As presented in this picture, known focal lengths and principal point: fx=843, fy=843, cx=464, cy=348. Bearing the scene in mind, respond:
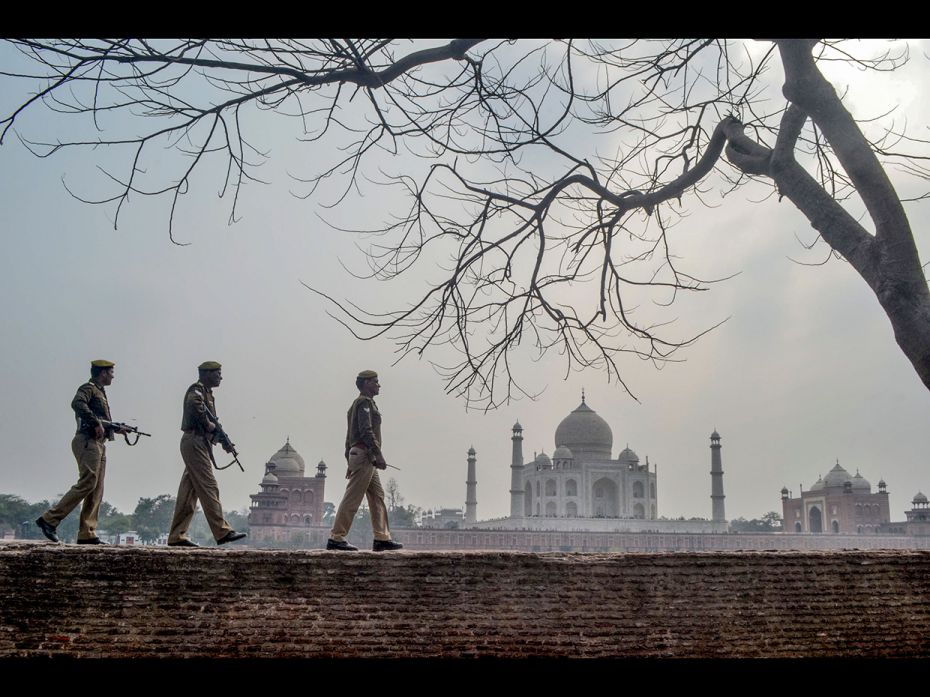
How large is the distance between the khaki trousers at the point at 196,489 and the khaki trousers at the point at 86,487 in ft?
1.95

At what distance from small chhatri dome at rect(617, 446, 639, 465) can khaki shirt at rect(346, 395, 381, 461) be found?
4866 centimetres

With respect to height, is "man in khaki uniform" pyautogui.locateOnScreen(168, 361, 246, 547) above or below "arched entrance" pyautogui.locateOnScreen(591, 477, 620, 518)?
below

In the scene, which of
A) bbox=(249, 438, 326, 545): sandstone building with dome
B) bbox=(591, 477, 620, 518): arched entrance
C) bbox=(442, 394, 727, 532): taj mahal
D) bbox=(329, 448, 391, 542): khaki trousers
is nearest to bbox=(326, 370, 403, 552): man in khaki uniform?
bbox=(329, 448, 391, 542): khaki trousers

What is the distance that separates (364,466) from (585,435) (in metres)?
48.7

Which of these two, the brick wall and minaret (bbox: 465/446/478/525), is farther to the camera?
minaret (bbox: 465/446/478/525)

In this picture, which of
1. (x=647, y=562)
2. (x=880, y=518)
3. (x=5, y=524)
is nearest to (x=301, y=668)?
(x=647, y=562)

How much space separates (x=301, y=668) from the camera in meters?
4.94

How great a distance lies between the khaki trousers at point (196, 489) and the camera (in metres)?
6.29

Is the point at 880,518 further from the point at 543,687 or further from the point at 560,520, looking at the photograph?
the point at 543,687

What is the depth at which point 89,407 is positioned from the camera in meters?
6.29

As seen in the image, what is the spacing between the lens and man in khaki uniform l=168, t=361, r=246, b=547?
6.30 meters

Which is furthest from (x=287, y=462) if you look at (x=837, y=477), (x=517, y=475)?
(x=837, y=477)

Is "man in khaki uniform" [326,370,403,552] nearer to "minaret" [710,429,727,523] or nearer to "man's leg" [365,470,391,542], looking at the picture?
"man's leg" [365,470,391,542]

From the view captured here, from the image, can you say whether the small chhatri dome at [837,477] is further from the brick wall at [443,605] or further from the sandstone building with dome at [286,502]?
the brick wall at [443,605]
